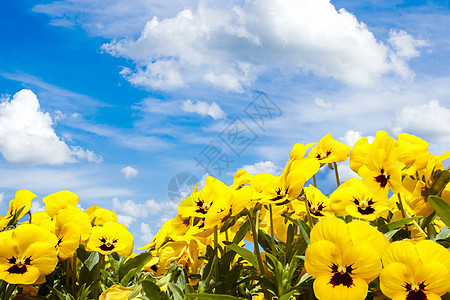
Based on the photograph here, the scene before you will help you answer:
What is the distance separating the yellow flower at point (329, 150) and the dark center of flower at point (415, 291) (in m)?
0.67

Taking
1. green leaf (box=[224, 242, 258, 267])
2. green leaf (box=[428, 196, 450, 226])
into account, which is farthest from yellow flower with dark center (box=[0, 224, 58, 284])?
green leaf (box=[428, 196, 450, 226])

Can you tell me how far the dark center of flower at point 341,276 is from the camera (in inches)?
32.6

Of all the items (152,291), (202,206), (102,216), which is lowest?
(152,291)

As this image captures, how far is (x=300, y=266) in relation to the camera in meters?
1.18

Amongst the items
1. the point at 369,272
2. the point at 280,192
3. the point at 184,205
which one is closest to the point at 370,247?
the point at 369,272

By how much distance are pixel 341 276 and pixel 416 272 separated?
141 millimetres

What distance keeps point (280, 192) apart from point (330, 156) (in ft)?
1.45

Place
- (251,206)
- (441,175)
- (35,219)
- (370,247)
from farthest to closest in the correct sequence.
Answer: (35,219)
(251,206)
(441,175)
(370,247)

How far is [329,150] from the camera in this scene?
1.50 metres

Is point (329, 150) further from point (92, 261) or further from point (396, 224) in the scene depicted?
point (92, 261)

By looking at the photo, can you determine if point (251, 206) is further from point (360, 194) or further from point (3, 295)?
point (3, 295)

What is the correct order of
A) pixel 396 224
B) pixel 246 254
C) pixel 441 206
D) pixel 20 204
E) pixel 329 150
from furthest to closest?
pixel 20 204 < pixel 329 150 < pixel 246 254 < pixel 396 224 < pixel 441 206

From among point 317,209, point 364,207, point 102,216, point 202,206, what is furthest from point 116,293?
point 364,207

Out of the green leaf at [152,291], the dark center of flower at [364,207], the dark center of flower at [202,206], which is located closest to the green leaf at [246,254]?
the dark center of flower at [202,206]
